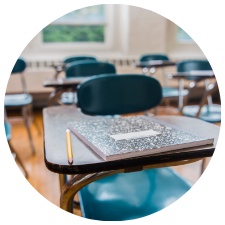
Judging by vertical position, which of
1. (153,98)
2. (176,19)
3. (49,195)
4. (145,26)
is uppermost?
(145,26)

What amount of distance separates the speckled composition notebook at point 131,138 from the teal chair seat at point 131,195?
10.4 inches

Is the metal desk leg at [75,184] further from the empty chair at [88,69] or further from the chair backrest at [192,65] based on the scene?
the chair backrest at [192,65]

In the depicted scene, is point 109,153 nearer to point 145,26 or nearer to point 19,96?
point 19,96

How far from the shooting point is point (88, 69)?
227 cm

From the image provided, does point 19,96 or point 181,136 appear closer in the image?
point 181,136

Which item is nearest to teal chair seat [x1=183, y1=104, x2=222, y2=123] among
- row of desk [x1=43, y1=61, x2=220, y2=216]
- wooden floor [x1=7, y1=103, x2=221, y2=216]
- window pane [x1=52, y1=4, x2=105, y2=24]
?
wooden floor [x1=7, y1=103, x2=221, y2=216]

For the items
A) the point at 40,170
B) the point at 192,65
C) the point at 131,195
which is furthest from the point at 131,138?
the point at 192,65

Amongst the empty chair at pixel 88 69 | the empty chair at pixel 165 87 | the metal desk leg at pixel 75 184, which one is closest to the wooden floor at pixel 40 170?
the metal desk leg at pixel 75 184

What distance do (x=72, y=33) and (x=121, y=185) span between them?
13.1 ft

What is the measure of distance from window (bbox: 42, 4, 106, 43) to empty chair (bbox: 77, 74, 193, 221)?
338 cm

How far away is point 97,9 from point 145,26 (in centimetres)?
97

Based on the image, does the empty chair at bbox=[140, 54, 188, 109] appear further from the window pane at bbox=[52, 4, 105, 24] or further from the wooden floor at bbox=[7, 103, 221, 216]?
the window pane at bbox=[52, 4, 105, 24]

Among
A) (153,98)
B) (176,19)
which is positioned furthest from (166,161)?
(153,98)

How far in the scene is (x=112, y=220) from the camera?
0.67 meters
